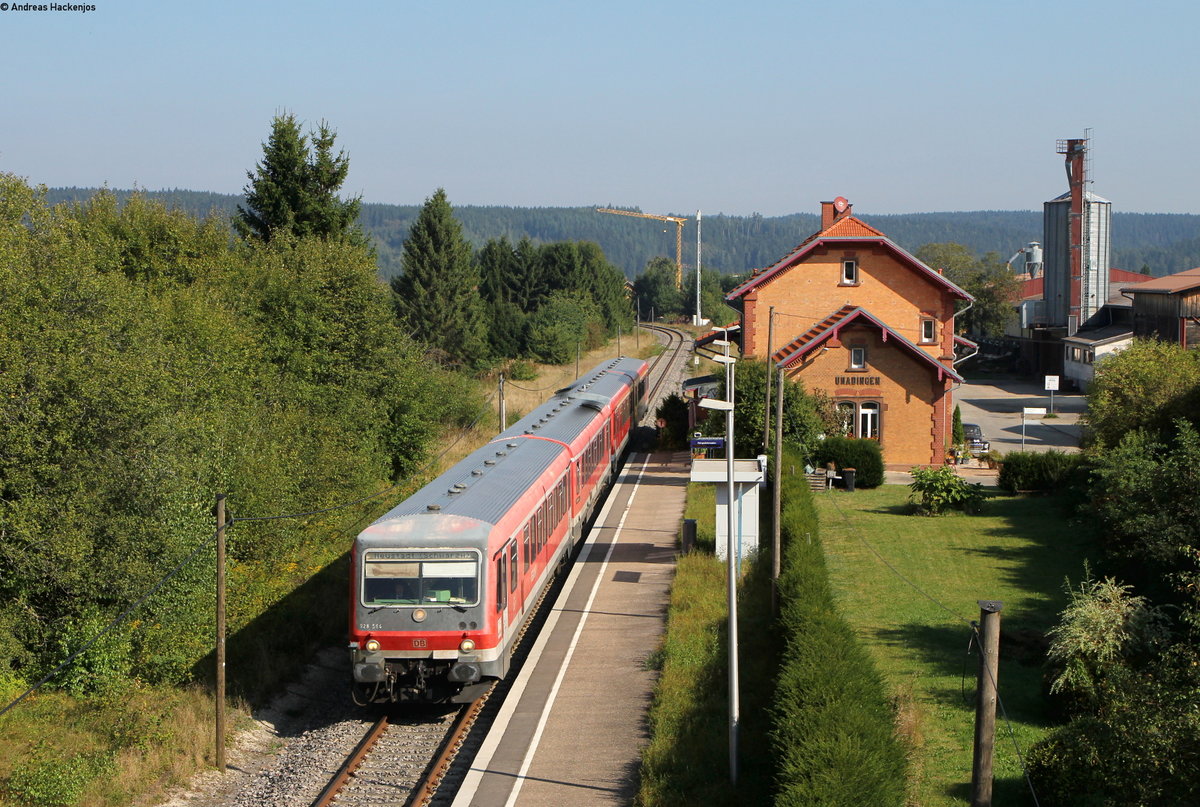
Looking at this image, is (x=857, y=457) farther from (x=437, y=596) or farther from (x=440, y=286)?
(x=440, y=286)

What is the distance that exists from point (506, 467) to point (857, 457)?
18.8 metres

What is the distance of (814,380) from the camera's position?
130 feet

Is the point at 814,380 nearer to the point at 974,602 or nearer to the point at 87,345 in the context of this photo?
the point at 974,602

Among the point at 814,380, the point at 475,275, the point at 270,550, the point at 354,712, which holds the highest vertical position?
the point at 475,275

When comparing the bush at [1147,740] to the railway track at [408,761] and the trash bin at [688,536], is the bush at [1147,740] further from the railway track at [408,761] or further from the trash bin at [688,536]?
the trash bin at [688,536]

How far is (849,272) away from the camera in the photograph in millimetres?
42438

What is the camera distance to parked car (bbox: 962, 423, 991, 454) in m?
43.0

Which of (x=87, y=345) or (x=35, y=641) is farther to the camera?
(x=87, y=345)

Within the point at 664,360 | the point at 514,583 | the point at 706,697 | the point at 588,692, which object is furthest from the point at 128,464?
the point at 664,360

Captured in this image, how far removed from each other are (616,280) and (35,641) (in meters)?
93.7

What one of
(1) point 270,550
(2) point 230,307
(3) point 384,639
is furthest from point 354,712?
(2) point 230,307

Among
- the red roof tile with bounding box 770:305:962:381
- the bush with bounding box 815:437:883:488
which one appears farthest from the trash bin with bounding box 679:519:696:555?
the red roof tile with bounding box 770:305:962:381

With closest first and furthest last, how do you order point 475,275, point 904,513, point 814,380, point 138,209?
point 904,513 → point 138,209 → point 814,380 → point 475,275

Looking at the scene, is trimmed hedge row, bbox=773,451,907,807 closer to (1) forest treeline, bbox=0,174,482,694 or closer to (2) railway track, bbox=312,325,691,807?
(2) railway track, bbox=312,325,691,807
